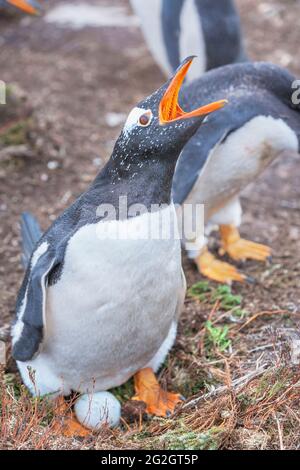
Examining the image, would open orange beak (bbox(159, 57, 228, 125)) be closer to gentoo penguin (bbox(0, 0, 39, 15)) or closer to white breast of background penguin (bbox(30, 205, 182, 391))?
white breast of background penguin (bbox(30, 205, 182, 391))

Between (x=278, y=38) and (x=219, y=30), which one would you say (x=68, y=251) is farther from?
(x=278, y=38)

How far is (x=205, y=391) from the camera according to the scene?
12.3ft

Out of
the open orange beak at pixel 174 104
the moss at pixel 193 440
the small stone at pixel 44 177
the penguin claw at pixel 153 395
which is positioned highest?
the open orange beak at pixel 174 104

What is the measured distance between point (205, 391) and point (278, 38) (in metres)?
5.47

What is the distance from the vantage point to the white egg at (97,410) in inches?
145

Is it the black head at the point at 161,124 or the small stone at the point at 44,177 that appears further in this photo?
the small stone at the point at 44,177

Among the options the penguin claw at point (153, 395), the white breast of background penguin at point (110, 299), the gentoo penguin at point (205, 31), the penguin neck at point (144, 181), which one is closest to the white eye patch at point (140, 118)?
the penguin neck at point (144, 181)

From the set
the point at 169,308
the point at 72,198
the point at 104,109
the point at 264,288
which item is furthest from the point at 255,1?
the point at 169,308

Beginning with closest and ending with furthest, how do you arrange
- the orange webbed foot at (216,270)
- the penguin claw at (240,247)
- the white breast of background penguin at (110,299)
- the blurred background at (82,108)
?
the white breast of background penguin at (110,299), the orange webbed foot at (216,270), the penguin claw at (240,247), the blurred background at (82,108)

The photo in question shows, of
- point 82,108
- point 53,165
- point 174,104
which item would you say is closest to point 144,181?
point 174,104

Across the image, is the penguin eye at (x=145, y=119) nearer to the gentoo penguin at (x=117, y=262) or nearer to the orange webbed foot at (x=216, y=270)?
the gentoo penguin at (x=117, y=262)

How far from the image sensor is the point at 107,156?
252 inches

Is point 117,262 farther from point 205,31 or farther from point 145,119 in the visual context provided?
point 205,31

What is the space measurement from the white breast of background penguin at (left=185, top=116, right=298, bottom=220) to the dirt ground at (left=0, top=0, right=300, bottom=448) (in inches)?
24.6
